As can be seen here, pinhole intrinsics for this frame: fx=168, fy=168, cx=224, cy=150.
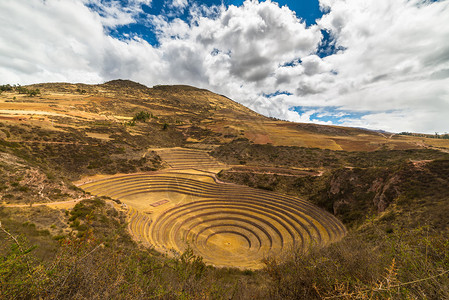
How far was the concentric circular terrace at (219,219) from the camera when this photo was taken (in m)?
15.2

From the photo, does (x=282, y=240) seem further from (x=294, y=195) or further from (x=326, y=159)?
(x=326, y=159)

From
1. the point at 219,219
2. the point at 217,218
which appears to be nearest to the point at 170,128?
the point at 217,218

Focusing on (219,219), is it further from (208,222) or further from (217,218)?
(208,222)

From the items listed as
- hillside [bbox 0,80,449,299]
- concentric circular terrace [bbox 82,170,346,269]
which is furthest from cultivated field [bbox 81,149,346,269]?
hillside [bbox 0,80,449,299]

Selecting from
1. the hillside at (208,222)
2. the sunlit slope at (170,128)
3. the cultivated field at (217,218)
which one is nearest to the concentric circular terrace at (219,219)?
the cultivated field at (217,218)

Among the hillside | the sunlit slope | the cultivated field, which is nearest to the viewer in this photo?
the hillside

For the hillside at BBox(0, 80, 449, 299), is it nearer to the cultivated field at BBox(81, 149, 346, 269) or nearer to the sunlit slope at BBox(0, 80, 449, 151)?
the cultivated field at BBox(81, 149, 346, 269)

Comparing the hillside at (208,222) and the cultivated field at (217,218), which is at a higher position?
the hillside at (208,222)

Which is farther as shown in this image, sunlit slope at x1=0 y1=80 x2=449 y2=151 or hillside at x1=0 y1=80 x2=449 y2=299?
sunlit slope at x1=0 y1=80 x2=449 y2=151

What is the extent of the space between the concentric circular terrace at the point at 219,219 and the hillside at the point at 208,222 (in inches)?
6.2

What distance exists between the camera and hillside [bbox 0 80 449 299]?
3740mm

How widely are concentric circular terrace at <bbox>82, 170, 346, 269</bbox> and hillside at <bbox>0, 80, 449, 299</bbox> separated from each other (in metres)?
0.16

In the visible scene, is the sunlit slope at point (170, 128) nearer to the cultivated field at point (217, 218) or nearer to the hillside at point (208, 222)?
the hillside at point (208, 222)

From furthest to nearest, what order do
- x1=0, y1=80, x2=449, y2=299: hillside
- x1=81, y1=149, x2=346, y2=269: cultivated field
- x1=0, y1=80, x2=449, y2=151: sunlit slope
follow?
1. x1=0, y1=80, x2=449, y2=151: sunlit slope
2. x1=81, y1=149, x2=346, y2=269: cultivated field
3. x1=0, y1=80, x2=449, y2=299: hillside
